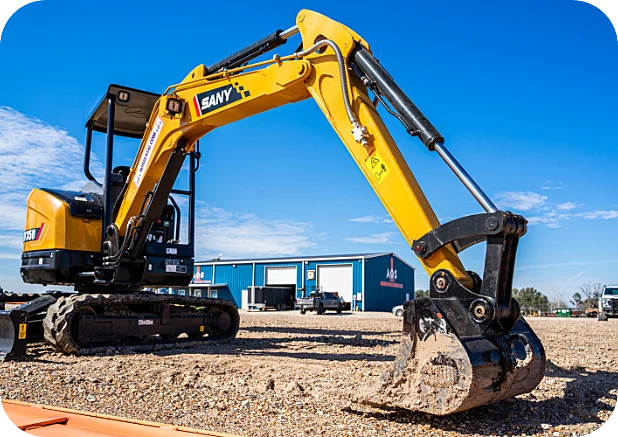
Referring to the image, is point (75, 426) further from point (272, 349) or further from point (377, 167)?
point (272, 349)

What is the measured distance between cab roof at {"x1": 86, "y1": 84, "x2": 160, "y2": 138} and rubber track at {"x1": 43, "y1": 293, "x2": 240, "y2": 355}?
3.30m

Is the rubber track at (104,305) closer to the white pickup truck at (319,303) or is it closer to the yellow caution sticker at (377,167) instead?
the yellow caution sticker at (377,167)

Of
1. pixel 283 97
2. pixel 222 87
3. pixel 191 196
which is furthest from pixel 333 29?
pixel 191 196

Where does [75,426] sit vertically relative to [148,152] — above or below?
below

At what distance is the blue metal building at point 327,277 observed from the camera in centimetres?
4403

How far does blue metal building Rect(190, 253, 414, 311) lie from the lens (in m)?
44.0

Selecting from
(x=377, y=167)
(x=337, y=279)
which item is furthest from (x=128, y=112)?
(x=337, y=279)

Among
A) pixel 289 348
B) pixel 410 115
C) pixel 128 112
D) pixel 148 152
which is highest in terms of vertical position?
pixel 128 112

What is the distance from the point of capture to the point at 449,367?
427 centimetres

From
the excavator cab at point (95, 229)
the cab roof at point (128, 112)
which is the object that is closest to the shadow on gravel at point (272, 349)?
the excavator cab at point (95, 229)

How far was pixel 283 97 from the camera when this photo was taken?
7.47 meters

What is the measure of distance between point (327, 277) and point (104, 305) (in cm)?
3687

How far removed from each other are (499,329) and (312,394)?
6.51 feet

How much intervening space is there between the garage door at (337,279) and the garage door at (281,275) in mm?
2436
